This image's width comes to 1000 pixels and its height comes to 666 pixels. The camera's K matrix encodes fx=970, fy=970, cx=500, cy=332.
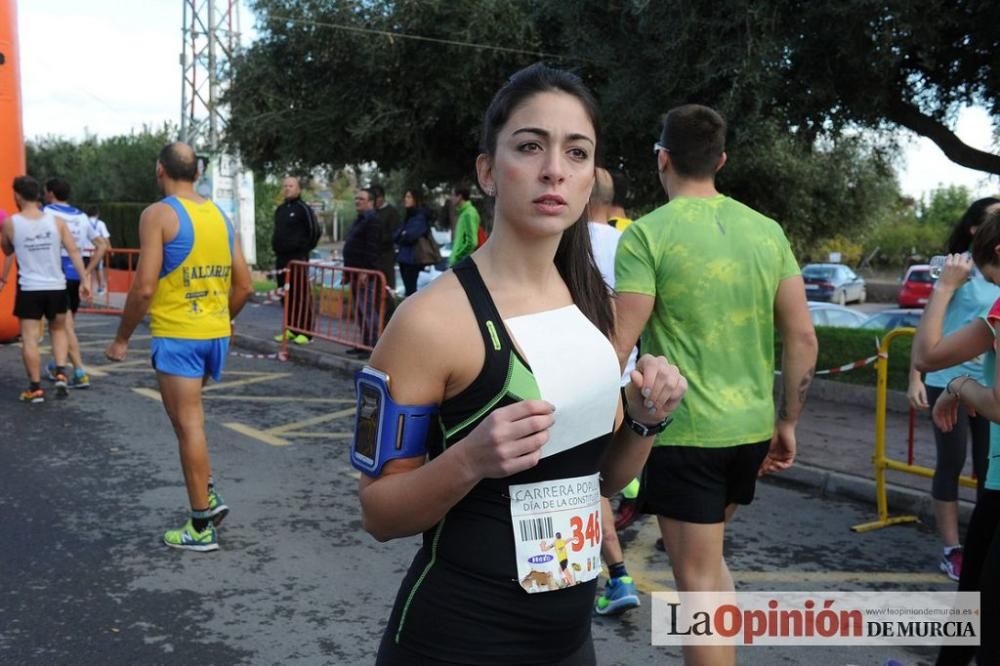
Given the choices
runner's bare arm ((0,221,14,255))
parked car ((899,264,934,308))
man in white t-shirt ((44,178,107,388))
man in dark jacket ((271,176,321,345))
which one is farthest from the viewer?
parked car ((899,264,934,308))

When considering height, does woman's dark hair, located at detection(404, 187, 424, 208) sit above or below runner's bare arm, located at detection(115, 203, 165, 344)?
above

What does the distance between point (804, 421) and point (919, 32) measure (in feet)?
12.2

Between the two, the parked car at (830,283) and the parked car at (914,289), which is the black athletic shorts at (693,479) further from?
the parked car at (830,283)

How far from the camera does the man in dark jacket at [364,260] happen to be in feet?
39.4

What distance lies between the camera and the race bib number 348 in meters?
1.86

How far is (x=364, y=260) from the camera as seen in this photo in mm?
12664

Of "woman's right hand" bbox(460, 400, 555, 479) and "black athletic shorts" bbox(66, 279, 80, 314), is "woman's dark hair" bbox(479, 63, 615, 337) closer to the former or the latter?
"woman's right hand" bbox(460, 400, 555, 479)

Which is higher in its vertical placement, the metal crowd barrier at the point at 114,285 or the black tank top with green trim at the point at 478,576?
the black tank top with green trim at the point at 478,576

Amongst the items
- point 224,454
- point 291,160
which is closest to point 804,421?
point 224,454

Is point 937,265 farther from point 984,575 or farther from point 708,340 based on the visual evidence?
point 984,575

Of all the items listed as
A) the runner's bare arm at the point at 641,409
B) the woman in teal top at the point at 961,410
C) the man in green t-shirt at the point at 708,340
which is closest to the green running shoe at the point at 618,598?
the man in green t-shirt at the point at 708,340

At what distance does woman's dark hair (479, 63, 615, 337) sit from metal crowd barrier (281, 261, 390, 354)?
960cm

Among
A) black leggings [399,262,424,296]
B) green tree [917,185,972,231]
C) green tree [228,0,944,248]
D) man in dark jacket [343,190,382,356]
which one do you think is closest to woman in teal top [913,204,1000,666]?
green tree [228,0,944,248]

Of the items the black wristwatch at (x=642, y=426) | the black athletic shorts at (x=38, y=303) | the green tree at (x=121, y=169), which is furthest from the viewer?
the green tree at (x=121, y=169)
